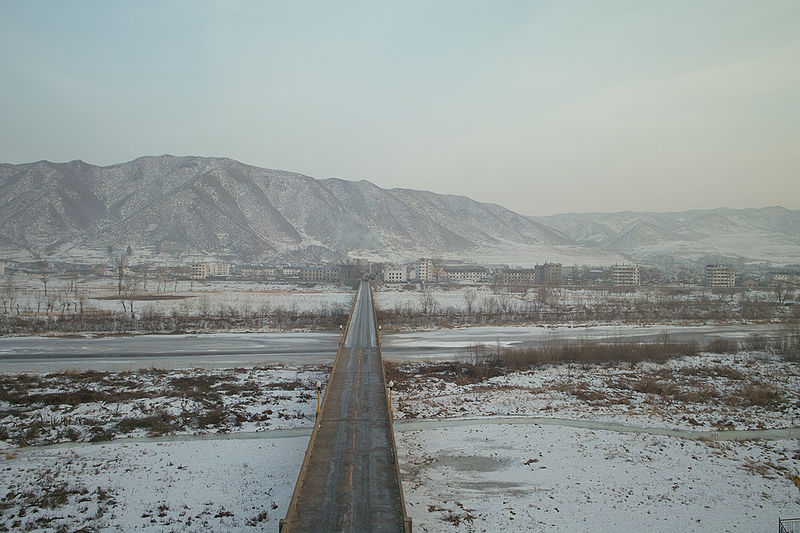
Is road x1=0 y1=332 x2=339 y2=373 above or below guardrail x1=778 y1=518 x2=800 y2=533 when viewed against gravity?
above

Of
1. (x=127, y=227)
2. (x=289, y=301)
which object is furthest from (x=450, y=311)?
(x=127, y=227)

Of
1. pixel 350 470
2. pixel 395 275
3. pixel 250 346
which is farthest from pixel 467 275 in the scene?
pixel 350 470

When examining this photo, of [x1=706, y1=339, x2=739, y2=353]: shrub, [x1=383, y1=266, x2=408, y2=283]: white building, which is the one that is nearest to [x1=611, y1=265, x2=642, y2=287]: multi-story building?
[x1=383, y1=266, x2=408, y2=283]: white building

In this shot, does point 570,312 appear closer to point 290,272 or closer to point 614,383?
point 614,383

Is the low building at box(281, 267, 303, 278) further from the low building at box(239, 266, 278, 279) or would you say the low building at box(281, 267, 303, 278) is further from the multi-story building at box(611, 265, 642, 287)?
the multi-story building at box(611, 265, 642, 287)

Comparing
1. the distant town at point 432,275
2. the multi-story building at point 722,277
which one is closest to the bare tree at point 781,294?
the multi-story building at point 722,277

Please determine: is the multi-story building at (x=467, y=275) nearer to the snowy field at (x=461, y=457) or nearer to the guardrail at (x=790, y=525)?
the snowy field at (x=461, y=457)

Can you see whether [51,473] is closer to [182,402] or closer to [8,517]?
[8,517]
